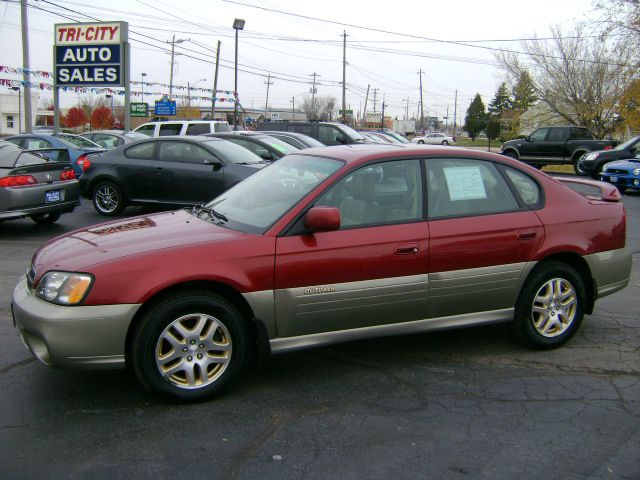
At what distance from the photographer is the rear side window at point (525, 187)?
15.3ft

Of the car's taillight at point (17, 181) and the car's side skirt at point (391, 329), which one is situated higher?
the car's taillight at point (17, 181)

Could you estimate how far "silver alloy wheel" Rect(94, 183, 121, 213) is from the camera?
11508 millimetres

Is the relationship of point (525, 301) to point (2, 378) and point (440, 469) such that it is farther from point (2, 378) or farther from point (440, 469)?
point (2, 378)

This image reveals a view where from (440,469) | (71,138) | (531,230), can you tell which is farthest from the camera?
(71,138)

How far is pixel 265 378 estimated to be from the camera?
4168 mm

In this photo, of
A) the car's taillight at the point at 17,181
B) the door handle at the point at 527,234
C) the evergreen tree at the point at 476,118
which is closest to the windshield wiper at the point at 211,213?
the door handle at the point at 527,234

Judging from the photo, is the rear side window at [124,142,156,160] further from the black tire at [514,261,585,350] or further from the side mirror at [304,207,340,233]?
the black tire at [514,261,585,350]

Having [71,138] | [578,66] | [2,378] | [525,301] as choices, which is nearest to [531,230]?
[525,301]

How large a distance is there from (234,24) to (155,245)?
30.7 metres

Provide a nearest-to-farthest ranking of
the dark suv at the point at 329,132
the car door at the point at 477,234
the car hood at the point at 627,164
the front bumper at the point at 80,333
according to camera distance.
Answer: the front bumper at the point at 80,333 < the car door at the point at 477,234 < the car hood at the point at 627,164 < the dark suv at the point at 329,132

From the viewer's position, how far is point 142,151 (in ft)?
37.2

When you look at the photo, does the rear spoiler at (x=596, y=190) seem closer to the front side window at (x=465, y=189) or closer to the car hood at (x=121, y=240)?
the front side window at (x=465, y=189)

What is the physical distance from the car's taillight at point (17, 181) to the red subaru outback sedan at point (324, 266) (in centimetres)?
522

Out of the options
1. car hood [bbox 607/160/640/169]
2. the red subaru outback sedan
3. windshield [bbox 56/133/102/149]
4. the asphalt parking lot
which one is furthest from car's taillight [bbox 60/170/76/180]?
car hood [bbox 607/160/640/169]
